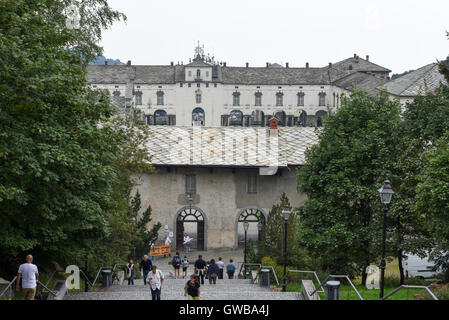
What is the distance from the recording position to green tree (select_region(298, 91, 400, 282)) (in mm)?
25578

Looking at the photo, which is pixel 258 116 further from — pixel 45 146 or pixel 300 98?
pixel 45 146

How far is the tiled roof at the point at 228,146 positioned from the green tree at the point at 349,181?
8.57 metres

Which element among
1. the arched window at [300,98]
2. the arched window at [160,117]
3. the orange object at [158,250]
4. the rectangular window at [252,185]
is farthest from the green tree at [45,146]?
the arched window at [300,98]

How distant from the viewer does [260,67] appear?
116875mm

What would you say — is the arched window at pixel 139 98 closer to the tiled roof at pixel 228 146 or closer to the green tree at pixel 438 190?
the tiled roof at pixel 228 146

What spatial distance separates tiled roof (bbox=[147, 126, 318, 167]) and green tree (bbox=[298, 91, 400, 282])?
8565mm

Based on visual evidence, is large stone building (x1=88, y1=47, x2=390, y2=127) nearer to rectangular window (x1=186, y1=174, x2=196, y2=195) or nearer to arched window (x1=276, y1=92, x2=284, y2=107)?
arched window (x1=276, y1=92, x2=284, y2=107)

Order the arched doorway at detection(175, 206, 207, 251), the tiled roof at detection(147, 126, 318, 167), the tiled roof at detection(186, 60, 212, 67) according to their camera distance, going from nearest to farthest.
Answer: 1. the tiled roof at detection(147, 126, 318, 167)
2. the arched doorway at detection(175, 206, 207, 251)
3. the tiled roof at detection(186, 60, 212, 67)

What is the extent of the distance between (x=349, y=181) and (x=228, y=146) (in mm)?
12892

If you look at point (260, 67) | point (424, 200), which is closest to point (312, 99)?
point (260, 67)

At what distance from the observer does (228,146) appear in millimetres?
37719

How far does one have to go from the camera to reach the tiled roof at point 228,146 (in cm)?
3656

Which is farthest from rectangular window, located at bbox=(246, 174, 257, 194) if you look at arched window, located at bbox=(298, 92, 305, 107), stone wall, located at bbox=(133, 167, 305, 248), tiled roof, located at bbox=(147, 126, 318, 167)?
arched window, located at bbox=(298, 92, 305, 107)
